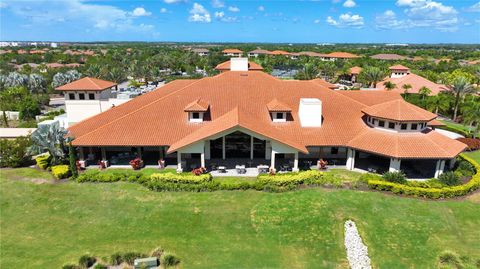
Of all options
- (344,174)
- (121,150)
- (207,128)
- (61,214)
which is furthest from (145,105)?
(344,174)

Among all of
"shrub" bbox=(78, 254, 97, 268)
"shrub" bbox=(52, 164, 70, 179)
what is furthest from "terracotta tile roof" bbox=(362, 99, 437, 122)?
"shrub" bbox=(52, 164, 70, 179)

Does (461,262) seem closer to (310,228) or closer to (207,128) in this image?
(310,228)

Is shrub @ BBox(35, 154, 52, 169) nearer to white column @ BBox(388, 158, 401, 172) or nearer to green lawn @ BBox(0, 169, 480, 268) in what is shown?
green lawn @ BBox(0, 169, 480, 268)

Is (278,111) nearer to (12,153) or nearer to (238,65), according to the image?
(238,65)

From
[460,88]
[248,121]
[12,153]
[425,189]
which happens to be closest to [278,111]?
[248,121]

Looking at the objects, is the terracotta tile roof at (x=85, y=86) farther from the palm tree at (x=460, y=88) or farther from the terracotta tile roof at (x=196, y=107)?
the palm tree at (x=460, y=88)

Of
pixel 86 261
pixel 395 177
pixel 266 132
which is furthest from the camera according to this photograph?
pixel 266 132
